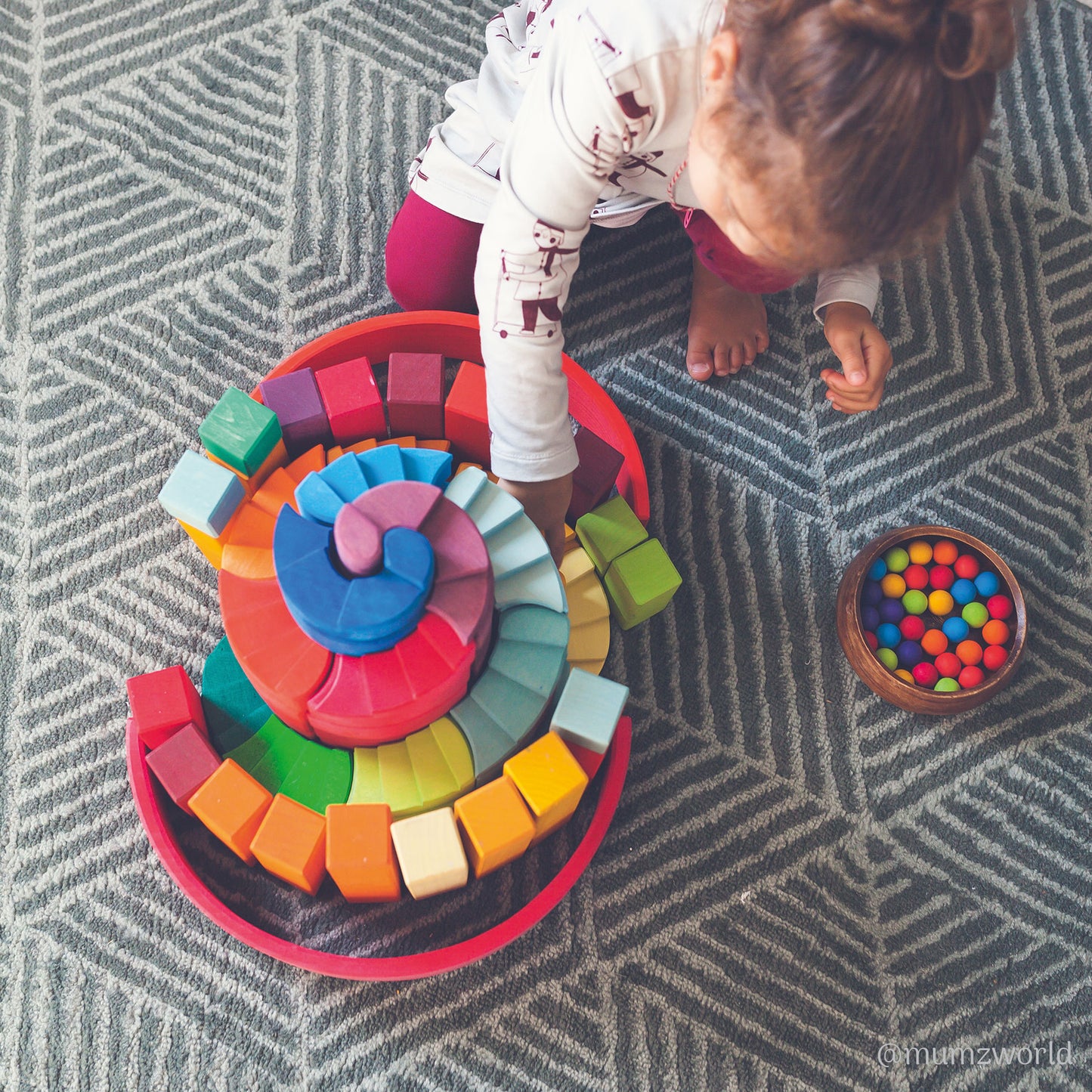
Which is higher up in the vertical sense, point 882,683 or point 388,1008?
point 882,683

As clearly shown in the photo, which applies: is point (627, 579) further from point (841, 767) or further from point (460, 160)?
point (460, 160)

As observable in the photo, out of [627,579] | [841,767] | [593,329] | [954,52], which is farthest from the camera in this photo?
[593,329]

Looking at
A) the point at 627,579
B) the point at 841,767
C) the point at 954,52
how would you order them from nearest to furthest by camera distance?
the point at 954,52 < the point at 627,579 < the point at 841,767

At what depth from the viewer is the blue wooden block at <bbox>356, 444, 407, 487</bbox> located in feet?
2.32

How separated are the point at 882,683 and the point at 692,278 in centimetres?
46

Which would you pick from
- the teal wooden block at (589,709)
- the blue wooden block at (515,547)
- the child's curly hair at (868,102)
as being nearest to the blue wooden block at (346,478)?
the blue wooden block at (515,547)

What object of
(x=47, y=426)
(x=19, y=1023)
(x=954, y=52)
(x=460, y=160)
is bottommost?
(x=19, y=1023)

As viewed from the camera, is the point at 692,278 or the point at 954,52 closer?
the point at 954,52

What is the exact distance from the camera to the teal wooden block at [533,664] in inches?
28.3

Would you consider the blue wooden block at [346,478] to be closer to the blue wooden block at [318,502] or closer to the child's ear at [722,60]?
the blue wooden block at [318,502]

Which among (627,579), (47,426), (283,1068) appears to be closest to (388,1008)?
(283,1068)

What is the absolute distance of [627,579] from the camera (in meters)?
0.80

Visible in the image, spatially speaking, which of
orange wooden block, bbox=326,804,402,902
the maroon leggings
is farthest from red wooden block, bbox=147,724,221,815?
the maroon leggings

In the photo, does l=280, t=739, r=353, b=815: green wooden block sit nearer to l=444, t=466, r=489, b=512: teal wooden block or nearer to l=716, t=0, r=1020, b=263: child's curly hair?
l=444, t=466, r=489, b=512: teal wooden block
